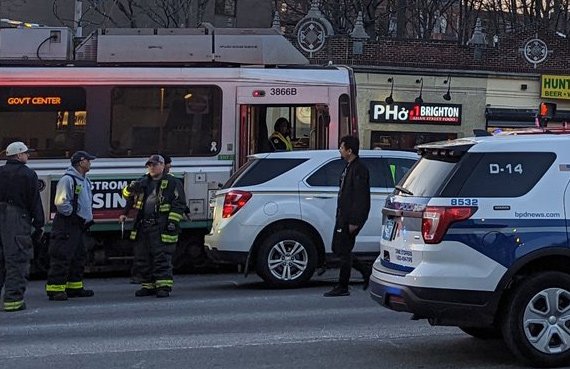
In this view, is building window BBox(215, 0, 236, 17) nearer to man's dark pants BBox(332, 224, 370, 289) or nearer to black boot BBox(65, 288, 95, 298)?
black boot BBox(65, 288, 95, 298)

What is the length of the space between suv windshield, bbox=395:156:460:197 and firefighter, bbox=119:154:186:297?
14.1 ft

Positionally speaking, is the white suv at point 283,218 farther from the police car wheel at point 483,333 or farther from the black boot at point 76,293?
the police car wheel at point 483,333

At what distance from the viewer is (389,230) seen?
6973 mm

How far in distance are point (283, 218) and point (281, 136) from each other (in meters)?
2.70

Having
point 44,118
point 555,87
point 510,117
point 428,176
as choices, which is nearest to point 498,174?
point 428,176

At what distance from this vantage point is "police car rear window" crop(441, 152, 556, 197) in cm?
641

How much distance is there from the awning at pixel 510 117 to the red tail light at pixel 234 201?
55.3 feet

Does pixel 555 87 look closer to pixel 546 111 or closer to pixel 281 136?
pixel 281 136

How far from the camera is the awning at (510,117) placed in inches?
1046

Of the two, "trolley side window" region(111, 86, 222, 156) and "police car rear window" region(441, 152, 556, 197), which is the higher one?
"trolley side window" region(111, 86, 222, 156)

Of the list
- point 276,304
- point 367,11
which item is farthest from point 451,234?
point 367,11

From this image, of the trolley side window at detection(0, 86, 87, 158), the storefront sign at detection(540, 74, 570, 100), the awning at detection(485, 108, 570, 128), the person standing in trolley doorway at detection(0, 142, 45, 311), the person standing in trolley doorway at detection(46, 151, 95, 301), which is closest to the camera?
the person standing in trolley doorway at detection(0, 142, 45, 311)

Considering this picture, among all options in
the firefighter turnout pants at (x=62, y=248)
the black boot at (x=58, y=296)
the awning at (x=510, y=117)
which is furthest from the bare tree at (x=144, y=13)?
the black boot at (x=58, y=296)

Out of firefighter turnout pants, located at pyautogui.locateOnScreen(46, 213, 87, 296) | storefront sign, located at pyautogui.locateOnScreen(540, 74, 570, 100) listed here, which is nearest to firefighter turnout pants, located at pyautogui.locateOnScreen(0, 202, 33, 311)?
firefighter turnout pants, located at pyautogui.locateOnScreen(46, 213, 87, 296)
